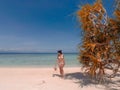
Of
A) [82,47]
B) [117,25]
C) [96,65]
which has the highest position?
[117,25]

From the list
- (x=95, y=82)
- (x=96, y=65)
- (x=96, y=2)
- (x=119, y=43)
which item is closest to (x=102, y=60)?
(x=96, y=65)

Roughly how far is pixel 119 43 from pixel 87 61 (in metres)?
1.97

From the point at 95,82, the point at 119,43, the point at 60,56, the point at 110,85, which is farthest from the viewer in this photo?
the point at 60,56

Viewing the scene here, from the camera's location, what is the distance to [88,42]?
13.0 meters

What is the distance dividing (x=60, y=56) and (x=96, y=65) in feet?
12.0

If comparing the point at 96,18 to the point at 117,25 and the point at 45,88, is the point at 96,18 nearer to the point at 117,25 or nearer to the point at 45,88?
the point at 117,25

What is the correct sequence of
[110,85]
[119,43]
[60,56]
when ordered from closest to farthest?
[119,43] < [110,85] < [60,56]

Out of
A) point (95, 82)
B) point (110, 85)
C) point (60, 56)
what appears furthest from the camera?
→ point (60, 56)

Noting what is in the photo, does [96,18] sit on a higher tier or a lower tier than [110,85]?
higher

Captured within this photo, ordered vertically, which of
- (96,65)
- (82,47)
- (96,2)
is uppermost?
(96,2)

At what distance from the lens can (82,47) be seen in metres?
13.3

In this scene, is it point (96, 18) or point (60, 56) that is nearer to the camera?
point (96, 18)

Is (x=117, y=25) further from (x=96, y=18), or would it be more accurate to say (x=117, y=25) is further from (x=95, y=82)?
(x=95, y=82)

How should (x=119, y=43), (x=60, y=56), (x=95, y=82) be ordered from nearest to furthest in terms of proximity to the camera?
(x=119, y=43), (x=95, y=82), (x=60, y=56)
